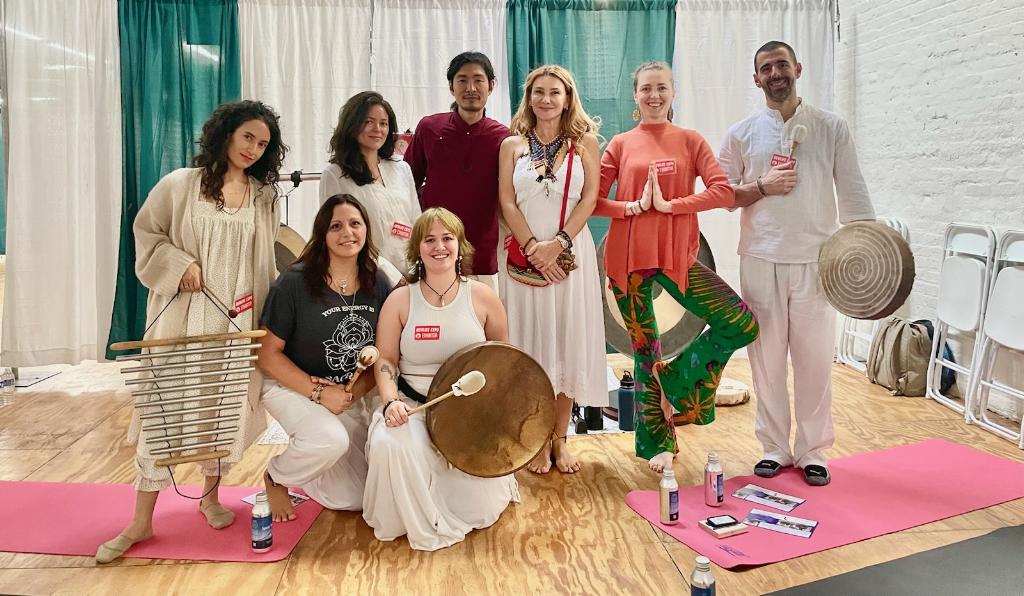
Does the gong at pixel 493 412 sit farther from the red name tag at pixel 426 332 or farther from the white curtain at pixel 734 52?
the white curtain at pixel 734 52

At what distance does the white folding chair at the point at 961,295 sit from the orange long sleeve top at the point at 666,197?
193cm

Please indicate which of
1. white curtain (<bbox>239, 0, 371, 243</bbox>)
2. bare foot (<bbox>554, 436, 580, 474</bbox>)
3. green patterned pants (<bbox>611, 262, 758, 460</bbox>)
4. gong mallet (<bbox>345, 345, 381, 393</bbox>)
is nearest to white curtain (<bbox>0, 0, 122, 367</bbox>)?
white curtain (<bbox>239, 0, 371, 243</bbox>)

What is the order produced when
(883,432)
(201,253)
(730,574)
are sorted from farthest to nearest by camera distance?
(883,432) < (201,253) < (730,574)

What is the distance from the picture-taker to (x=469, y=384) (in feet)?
8.94

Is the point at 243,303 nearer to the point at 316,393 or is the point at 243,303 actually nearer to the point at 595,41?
the point at 316,393

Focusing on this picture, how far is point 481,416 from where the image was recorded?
2.82m

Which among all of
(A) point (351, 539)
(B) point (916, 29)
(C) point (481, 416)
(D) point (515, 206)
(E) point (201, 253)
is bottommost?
(A) point (351, 539)

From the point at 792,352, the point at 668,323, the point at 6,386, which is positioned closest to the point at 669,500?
the point at 792,352

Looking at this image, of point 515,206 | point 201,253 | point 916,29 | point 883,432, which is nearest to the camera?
point 201,253

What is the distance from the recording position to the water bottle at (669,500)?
285 cm

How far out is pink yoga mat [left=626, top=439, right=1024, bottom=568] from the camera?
271 cm

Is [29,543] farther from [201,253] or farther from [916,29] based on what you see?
[916,29]

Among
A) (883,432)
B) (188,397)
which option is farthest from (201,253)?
(883,432)

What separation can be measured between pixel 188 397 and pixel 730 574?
1879mm
